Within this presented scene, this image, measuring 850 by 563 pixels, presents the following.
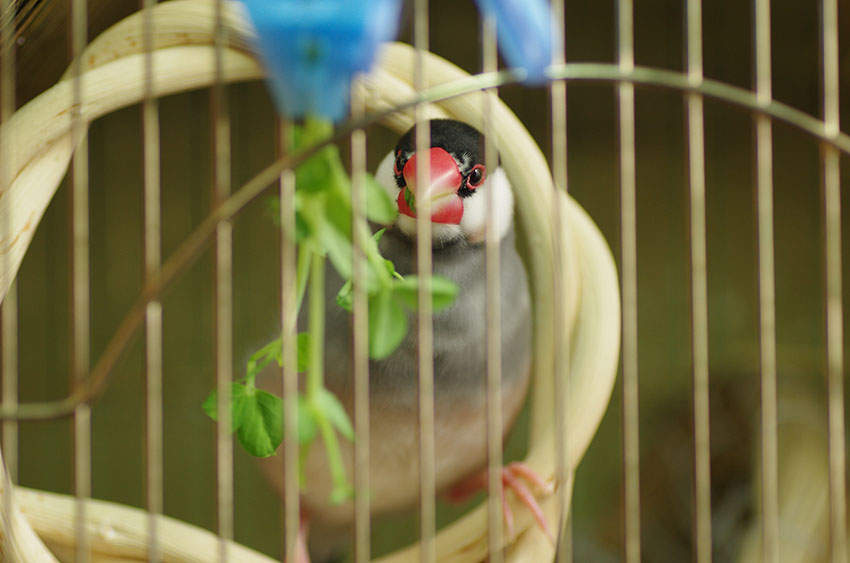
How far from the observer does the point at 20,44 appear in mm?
661

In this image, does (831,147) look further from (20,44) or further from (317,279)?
(20,44)

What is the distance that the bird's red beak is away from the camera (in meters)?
0.71

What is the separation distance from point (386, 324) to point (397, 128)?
39cm

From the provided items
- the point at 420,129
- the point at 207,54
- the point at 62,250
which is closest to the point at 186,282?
the point at 62,250

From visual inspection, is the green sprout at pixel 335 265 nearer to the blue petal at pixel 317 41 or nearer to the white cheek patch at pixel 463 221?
the blue petal at pixel 317 41

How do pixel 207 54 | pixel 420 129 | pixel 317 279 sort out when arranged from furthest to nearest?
pixel 207 54, pixel 420 129, pixel 317 279

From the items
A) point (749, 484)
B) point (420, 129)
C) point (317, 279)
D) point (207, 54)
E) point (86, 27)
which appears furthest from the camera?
point (749, 484)

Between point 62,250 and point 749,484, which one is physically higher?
point 62,250

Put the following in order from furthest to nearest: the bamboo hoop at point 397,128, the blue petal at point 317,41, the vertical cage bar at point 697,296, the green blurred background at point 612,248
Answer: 1. the green blurred background at point 612,248
2. the bamboo hoop at point 397,128
3. the vertical cage bar at point 697,296
4. the blue petal at point 317,41

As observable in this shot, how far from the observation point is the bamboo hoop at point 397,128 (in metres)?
0.61

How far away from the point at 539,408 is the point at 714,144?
1110 millimetres

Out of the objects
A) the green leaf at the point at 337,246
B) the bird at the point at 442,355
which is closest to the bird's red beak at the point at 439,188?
the bird at the point at 442,355

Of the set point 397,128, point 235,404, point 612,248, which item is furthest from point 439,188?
point 612,248

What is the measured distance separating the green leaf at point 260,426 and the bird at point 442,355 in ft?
0.78
